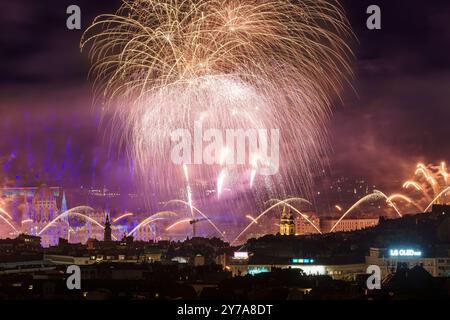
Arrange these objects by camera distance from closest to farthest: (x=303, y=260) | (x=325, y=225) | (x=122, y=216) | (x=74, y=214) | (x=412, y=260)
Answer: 1. (x=412, y=260)
2. (x=303, y=260)
3. (x=122, y=216)
4. (x=74, y=214)
5. (x=325, y=225)

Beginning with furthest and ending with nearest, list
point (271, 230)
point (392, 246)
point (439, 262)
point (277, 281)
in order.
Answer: point (271, 230) < point (392, 246) < point (439, 262) < point (277, 281)

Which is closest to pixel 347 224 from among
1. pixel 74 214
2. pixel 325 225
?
pixel 325 225

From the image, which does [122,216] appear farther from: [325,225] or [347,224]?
[347,224]

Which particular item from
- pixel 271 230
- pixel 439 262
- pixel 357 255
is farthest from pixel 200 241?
pixel 271 230

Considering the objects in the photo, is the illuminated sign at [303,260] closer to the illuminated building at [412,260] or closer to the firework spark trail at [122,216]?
the illuminated building at [412,260]

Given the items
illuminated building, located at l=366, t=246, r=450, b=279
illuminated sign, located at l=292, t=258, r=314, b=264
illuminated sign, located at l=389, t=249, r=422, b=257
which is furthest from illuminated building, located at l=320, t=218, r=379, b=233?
illuminated sign, located at l=389, t=249, r=422, b=257

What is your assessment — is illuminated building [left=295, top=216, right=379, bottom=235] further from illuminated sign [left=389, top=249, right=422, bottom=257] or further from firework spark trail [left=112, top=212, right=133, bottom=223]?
illuminated sign [left=389, top=249, right=422, bottom=257]
